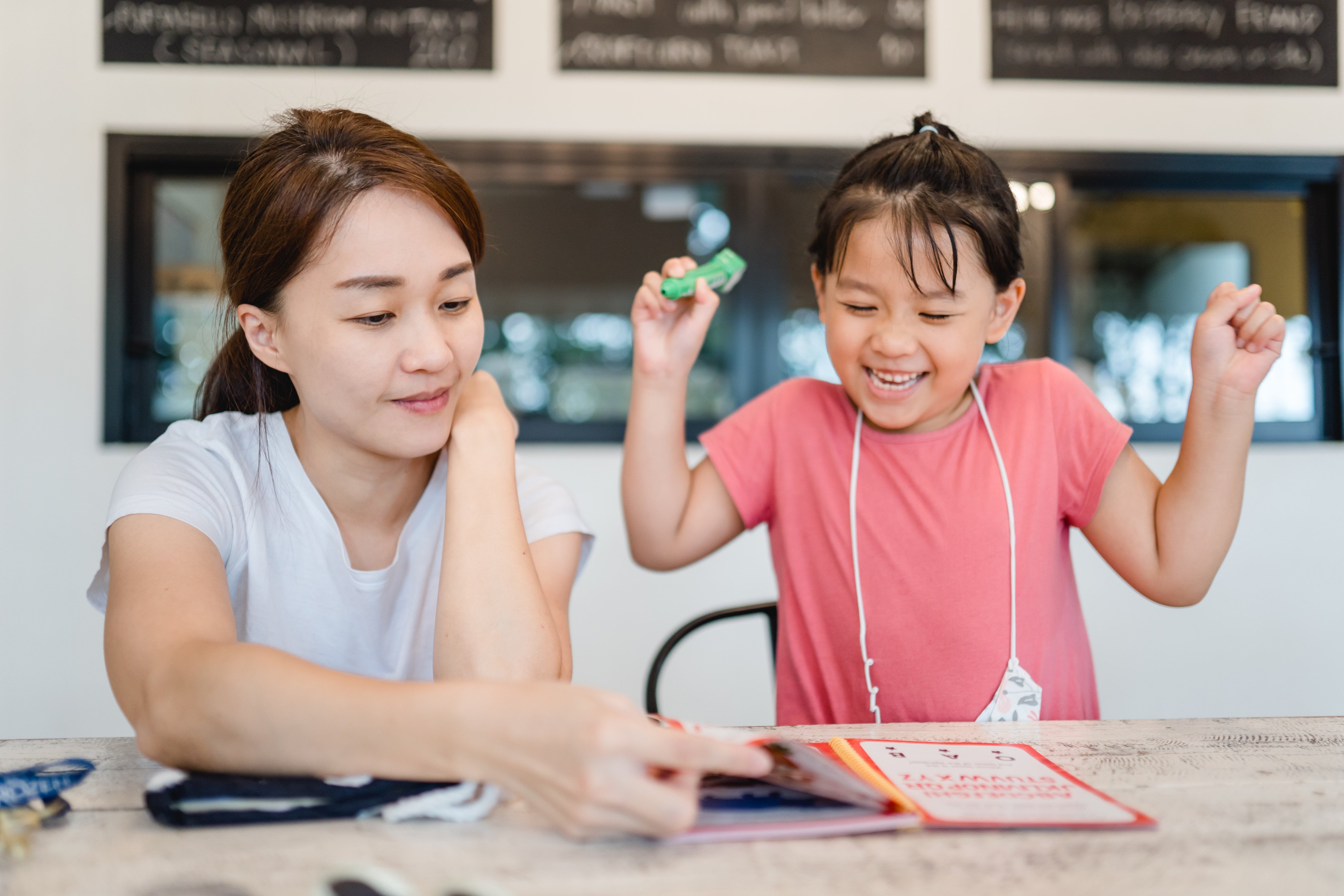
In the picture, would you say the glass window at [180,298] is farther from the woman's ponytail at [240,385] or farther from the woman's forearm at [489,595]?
the woman's forearm at [489,595]

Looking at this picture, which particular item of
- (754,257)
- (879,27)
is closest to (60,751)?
(754,257)

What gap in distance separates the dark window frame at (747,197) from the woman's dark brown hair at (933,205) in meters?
1.23

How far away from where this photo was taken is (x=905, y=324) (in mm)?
1210

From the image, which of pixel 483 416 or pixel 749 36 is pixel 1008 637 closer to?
pixel 483 416

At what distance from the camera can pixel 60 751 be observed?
0.87 metres

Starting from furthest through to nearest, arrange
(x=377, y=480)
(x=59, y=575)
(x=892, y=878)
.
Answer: (x=59, y=575), (x=377, y=480), (x=892, y=878)

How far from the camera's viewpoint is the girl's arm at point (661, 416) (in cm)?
131

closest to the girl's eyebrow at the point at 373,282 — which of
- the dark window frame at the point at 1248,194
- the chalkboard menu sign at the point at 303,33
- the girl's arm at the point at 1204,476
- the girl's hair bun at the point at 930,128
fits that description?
the girl's hair bun at the point at 930,128

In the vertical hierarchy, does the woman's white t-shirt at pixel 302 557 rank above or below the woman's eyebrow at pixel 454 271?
below

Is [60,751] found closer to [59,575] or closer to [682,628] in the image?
[682,628]

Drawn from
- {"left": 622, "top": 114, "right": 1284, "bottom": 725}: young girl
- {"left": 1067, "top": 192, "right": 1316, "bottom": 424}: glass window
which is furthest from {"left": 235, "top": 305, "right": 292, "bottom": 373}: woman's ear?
{"left": 1067, "top": 192, "right": 1316, "bottom": 424}: glass window

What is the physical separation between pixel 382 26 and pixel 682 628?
186 centimetres

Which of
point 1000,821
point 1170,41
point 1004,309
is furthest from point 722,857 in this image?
point 1170,41

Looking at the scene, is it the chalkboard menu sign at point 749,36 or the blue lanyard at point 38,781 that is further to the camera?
the chalkboard menu sign at point 749,36
